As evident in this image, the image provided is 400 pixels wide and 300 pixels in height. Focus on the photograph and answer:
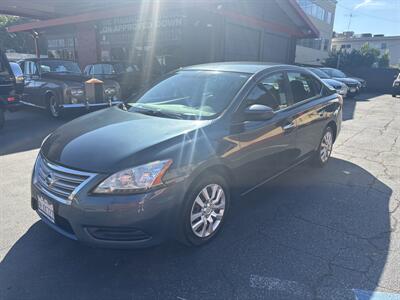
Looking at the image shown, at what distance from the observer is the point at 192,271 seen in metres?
2.70

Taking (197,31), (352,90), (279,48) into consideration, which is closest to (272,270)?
(197,31)

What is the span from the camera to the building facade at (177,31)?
13.7 metres

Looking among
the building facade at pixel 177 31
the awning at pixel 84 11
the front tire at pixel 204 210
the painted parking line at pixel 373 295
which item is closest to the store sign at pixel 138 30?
the building facade at pixel 177 31

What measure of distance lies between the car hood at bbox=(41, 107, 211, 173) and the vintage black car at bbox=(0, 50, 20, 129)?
5120mm

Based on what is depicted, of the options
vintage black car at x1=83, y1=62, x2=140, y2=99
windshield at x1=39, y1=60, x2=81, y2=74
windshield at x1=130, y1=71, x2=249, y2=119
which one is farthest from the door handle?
vintage black car at x1=83, y1=62, x2=140, y2=99

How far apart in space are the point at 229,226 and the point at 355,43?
205 ft

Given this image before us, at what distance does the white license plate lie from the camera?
2699mm

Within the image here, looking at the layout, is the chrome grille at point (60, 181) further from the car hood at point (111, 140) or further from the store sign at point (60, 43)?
the store sign at point (60, 43)

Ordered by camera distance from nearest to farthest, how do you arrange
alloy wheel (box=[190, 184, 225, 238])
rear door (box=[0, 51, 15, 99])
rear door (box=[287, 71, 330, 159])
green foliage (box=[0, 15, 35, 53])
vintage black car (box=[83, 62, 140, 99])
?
alloy wheel (box=[190, 184, 225, 238]) → rear door (box=[287, 71, 330, 159]) → rear door (box=[0, 51, 15, 99]) → vintage black car (box=[83, 62, 140, 99]) → green foliage (box=[0, 15, 35, 53])

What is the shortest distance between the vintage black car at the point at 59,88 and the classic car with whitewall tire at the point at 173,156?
5.07 m

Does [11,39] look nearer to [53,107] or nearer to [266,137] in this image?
[53,107]

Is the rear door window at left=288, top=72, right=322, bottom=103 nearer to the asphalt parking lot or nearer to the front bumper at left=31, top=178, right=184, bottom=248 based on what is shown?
the asphalt parking lot

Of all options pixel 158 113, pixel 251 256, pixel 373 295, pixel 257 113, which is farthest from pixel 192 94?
pixel 373 295

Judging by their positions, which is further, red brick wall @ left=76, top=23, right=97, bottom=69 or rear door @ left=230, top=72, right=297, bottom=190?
red brick wall @ left=76, top=23, right=97, bottom=69
